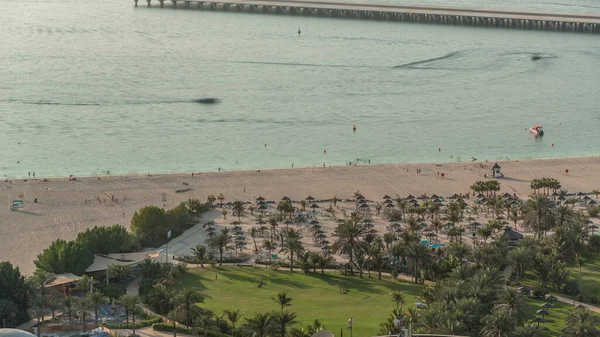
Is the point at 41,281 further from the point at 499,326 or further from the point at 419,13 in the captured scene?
the point at 419,13

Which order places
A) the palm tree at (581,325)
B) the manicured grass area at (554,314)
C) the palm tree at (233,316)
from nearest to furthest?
the palm tree at (581,325) → the palm tree at (233,316) → the manicured grass area at (554,314)

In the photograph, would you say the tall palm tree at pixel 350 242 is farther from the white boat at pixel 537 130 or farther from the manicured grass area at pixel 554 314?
the white boat at pixel 537 130

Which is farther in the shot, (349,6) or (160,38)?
(349,6)

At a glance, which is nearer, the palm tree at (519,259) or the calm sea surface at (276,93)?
the palm tree at (519,259)

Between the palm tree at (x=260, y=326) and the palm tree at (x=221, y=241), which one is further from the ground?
the palm tree at (x=260, y=326)

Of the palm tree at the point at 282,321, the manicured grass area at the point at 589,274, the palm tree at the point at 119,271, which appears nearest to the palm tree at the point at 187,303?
the palm tree at the point at 282,321

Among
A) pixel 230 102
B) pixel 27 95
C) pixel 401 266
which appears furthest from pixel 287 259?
pixel 27 95

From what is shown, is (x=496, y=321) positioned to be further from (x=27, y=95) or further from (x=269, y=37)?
(x=269, y=37)
